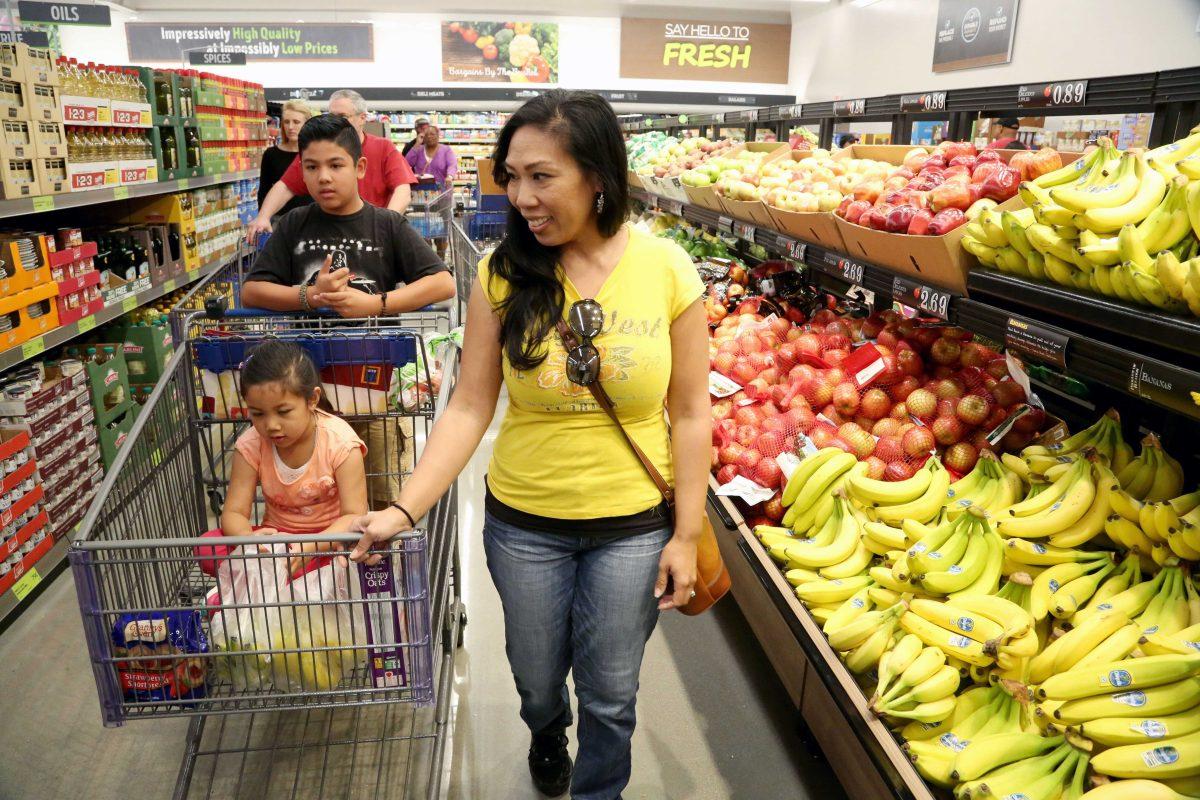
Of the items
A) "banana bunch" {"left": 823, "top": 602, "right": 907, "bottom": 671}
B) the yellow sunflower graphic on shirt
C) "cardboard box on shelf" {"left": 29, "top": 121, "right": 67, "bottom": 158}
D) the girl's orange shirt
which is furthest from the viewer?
"cardboard box on shelf" {"left": 29, "top": 121, "right": 67, "bottom": 158}

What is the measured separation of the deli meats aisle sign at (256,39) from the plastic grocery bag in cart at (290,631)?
1453 centimetres

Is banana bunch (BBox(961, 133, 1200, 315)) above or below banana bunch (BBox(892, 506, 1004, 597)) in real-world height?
above

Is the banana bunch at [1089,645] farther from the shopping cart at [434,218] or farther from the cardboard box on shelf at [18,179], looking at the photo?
the shopping cart at [434,218]

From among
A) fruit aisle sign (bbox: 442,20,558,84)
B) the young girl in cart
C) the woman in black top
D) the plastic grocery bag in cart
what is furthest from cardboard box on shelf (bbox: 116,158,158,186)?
fruit aisle sign (bbox: 442,20,558,84)

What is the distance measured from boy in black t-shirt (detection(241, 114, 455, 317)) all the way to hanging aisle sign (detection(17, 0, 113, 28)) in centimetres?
454

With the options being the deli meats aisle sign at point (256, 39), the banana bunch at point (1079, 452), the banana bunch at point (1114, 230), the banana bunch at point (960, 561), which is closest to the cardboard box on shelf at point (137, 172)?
the banana bunch at point (1114, 230)

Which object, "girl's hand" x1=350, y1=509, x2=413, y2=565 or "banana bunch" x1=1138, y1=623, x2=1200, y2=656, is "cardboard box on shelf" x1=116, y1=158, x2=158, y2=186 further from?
"banana bunch" x1=1138, y1=623, x2=1200, y2=656

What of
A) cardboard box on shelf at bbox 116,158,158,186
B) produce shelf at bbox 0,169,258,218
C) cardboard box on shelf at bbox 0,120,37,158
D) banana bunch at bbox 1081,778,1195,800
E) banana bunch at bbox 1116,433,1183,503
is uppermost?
cardboard box on shelf at bbox 0,120,37,158

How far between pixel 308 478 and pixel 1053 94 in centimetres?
229

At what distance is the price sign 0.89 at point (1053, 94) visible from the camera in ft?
7.30

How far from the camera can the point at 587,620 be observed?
1812 millimetres

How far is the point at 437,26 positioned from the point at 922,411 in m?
13.9

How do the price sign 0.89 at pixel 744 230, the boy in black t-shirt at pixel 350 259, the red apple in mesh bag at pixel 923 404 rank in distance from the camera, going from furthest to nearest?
the price sign 0.89 at pixel 744 230 < the red apple in mesh bag at pixel 923 404 < the boy in black t-shirt at pixel 350 259

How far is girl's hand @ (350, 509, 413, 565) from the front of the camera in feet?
4.97
